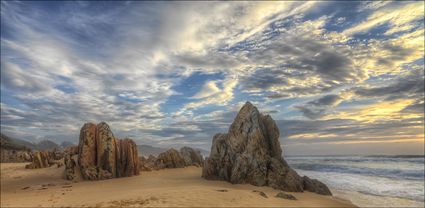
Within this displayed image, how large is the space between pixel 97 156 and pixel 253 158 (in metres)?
15.7

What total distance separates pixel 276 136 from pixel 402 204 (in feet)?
37.6

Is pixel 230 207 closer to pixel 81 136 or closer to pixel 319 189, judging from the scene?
pixel 319 189

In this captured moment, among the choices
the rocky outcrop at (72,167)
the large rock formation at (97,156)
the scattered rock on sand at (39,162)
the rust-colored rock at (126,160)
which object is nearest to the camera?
the large rock formation at (97,156)

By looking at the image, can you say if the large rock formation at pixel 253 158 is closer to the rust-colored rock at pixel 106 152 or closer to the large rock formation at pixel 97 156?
the large rock formation at pixel 97 156

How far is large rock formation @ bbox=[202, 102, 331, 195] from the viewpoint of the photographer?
81.8 ft

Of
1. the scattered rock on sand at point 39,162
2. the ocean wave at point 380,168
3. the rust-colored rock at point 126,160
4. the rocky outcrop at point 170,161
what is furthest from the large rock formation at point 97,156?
the ocean wave at point 380,168

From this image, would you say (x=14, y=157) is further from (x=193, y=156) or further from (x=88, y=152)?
(x=88, y=152)

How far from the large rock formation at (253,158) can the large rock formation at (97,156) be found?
30.5 ft

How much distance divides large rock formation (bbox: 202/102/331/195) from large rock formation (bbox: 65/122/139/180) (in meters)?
9.29

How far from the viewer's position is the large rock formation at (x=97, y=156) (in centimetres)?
2847

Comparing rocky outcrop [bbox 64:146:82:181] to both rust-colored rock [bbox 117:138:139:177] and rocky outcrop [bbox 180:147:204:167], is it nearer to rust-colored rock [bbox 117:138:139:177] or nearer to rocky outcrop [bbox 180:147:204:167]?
rust-colored rock [bbox 117:138:139:177]

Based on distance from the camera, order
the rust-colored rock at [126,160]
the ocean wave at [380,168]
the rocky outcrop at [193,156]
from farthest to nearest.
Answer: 1. the rocky outcrop at [193,156]
2. the ocean wave at [380,168]
3. the rust-colored rock at [126,160]

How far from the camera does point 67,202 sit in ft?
57.4

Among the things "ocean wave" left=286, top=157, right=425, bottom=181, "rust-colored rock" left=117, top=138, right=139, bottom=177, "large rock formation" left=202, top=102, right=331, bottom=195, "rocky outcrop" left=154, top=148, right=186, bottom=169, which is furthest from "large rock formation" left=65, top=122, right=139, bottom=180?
"ocean wave" left=286, top=157, right=425, bottom=181
